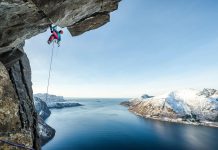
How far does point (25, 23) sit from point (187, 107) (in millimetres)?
134773

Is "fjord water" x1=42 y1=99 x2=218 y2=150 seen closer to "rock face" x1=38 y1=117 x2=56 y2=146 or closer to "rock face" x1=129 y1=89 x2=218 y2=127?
"rock face" x1=38 y1=117 x2=56 y2=146

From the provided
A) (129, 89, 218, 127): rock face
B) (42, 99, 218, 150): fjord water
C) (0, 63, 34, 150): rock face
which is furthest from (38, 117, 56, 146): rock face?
(129, 89, 218, 127): rock face

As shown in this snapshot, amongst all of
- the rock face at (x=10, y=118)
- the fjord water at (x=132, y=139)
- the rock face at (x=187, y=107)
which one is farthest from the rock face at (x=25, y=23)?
the rock face at (x=187, y=107)

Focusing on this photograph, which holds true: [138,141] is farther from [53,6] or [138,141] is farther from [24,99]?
[53,6]

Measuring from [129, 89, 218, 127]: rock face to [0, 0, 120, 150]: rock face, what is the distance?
115416 millimetres

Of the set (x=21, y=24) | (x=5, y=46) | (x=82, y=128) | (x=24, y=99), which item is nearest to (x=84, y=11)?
(x=21, y=24)

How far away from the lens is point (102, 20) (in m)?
16.8

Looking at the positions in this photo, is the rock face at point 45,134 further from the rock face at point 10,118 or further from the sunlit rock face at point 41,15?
the sunlit rock face at point 41,15

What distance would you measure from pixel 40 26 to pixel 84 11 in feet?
11.9

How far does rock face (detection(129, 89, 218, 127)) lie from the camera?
383 feet

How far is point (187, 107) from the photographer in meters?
129

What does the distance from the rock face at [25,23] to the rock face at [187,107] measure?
115 m

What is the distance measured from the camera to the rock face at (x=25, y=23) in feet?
35.2

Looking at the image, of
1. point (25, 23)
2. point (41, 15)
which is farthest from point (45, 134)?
point (41, 15)
